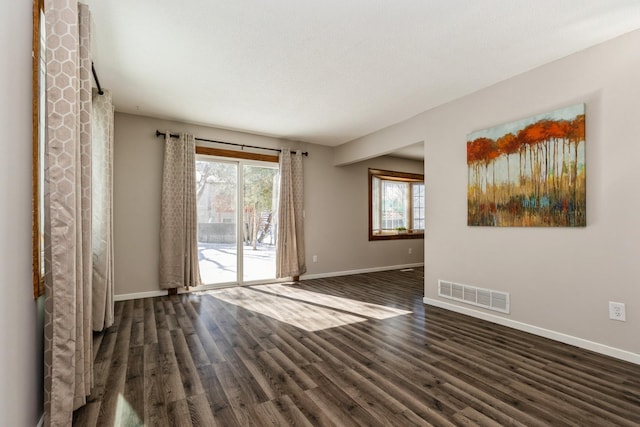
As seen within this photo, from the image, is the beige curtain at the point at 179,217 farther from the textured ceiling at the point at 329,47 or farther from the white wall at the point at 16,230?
the white wall at the point at 16,230

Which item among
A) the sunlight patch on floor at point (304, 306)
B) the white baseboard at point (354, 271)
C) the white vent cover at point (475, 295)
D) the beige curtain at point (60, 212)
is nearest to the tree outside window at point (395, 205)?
the white baseboard at point (354, 271)

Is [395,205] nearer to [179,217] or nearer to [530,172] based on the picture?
[530,172]

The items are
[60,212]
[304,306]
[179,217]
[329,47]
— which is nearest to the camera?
[60,212]

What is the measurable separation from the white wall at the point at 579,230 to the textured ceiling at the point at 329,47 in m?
0.22

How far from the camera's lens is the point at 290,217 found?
18.0 ft

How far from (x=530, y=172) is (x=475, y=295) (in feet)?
4.77

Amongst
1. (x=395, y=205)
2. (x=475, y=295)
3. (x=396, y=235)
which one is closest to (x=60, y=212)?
(x=475, y=295)

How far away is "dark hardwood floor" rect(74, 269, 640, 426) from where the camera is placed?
1752 millimetres

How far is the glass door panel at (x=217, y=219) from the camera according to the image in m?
4.87

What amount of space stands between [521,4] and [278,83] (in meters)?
2.19

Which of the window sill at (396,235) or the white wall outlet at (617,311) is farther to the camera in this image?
the window sill at (396,235)

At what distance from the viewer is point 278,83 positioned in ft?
10.9

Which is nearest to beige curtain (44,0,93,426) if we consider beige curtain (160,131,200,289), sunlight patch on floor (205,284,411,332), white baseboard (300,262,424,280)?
sunlight patch on floor (205,284,411,332)

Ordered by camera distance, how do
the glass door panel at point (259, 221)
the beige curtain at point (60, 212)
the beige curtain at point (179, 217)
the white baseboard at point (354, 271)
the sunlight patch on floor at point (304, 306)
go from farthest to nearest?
the white baseboard at point (354, 271)
the glass door panel at point (259, 221)
the beige curtain at point (179, 217)
the sunlight patch on floor at point (304, 306)
the beige curtain at point (60, 212)
